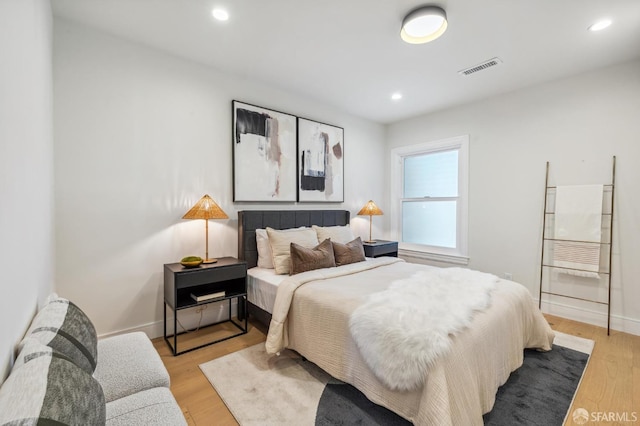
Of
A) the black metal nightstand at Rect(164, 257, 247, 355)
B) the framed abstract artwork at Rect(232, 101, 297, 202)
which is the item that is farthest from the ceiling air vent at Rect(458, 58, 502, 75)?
the black metal nightstand at Rect(164, 257, 247, 355)

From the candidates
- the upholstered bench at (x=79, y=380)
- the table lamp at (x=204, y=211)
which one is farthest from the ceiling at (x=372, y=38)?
the upholstered bench at (x=79, y=380)

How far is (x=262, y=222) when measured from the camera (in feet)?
10.8

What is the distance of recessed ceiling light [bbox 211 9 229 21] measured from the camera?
7.20ft

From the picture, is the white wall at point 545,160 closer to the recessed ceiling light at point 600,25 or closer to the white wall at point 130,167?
the recessed ceiling light at point 600,25

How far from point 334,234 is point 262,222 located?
0.91 metres

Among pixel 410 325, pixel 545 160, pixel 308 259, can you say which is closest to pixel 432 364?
pixel 410 325

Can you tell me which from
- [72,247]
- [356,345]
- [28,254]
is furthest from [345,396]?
[72,247]

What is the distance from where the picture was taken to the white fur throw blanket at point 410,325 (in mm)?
1445

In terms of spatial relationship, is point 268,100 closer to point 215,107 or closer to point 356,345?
point 215,107

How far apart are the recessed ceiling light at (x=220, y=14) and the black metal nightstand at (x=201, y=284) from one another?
2083 millimetres

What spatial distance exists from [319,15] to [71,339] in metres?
2.54

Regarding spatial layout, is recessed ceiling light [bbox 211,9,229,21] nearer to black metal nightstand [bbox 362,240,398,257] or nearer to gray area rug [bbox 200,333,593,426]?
gray area rug [bbox 200,333,593,426]

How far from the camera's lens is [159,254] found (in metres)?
2.78

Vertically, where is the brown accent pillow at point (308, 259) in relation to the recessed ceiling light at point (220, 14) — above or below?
below
